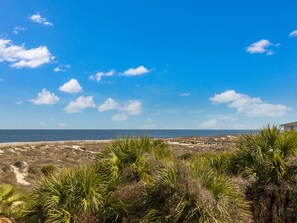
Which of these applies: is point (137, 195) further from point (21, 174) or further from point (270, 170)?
point (21, 174)

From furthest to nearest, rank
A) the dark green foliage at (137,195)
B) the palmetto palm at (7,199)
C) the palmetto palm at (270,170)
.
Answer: the palmetto palm at (7,199) < the palmetto palm at (270,170) < the dark green foliage at (137,195)

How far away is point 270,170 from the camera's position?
12.3m

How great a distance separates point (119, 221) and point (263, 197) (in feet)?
16.6

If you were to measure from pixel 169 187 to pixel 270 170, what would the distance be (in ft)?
15.3

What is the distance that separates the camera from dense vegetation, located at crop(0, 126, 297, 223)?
30.6 ft

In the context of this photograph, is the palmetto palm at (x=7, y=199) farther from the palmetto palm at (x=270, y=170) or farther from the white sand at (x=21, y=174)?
the white sand at (x=21, y=174)

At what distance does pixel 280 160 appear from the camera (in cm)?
1223

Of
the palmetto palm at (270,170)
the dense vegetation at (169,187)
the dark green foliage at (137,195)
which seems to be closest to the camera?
the dark green foliage at (137,195)

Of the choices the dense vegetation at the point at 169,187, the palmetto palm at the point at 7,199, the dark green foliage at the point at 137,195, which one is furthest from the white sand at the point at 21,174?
the dark green foliage at the point at 137,195

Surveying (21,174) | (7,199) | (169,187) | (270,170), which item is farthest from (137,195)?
(21,174)

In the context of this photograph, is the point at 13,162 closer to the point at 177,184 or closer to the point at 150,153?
the point at 150,153

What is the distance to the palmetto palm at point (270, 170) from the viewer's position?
11812 millimetres

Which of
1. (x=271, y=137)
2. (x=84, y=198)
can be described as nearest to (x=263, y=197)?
(x=271, y=137)

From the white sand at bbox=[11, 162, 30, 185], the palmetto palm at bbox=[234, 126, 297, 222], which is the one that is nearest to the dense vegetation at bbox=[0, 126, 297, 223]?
the palmetto palm at bbox=[234, 126, 297, 222]
